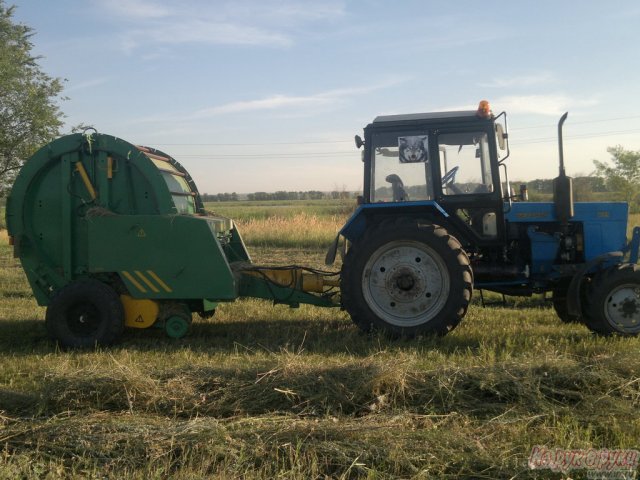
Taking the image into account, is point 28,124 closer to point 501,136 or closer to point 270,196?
point 501,136

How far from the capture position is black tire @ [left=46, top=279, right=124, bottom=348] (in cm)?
606

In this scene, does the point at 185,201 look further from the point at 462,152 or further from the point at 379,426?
the point at 379,426

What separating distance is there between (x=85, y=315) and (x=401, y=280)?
332 centimetres

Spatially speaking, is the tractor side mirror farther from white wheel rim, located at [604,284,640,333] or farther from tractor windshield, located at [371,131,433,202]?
white wheel rim, located at [604,284,640,333]

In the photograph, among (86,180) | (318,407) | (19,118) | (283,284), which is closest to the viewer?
(318,407)

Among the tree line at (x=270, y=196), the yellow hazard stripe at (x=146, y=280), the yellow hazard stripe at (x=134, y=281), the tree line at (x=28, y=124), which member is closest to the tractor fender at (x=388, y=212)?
the yellow hazard stripe at (x=146, y=280)

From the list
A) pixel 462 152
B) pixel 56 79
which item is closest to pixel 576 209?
pixel 462 152

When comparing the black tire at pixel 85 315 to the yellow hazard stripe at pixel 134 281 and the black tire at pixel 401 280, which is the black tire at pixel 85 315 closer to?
the yellow hazard stripe at pixel 134 281

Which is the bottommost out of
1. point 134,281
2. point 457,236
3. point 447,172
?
point 134,281

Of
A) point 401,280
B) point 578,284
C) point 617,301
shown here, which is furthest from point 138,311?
point 617,301

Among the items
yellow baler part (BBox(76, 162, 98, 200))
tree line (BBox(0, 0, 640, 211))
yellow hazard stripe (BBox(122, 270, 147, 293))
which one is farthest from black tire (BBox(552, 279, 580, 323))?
tree line (BBox(0, 0, 640, 211))

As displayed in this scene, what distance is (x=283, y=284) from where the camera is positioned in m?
6.57

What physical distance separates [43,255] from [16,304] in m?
2.56

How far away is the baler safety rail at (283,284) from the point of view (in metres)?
6.51
